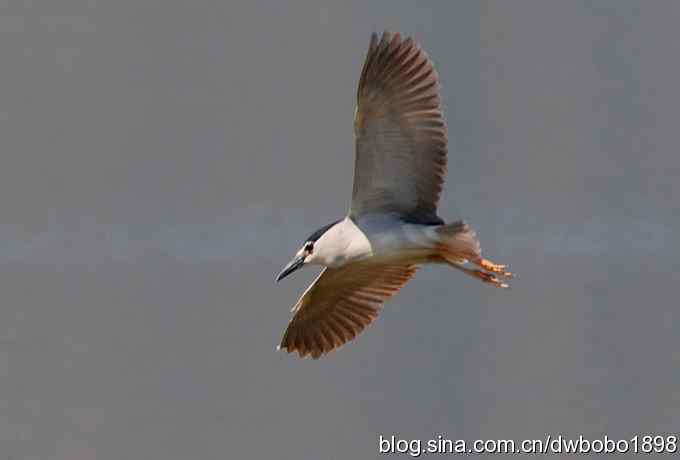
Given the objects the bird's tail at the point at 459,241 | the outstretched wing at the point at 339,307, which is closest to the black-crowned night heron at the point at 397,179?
the bird's tail at the point at 459,241

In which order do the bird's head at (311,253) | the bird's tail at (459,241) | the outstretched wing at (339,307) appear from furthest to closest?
the outstretched wing at (339,307), the bird's head at (311,253), the bird's tail at (459,241)

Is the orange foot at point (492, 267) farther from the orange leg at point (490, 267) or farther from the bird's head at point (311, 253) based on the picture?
the bird's head at point (311, 253)

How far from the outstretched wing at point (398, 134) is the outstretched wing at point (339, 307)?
528 mm

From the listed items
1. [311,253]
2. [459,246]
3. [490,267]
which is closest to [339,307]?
[311,253]

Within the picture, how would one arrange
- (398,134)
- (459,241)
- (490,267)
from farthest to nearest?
(490,267) → (398,134) → (459,241)

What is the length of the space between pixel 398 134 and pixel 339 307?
1.02 metres

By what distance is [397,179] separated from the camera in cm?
701

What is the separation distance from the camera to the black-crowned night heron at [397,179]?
6.86 meters

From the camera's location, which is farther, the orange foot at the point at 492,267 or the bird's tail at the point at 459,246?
the orange foot at the point at 492,267

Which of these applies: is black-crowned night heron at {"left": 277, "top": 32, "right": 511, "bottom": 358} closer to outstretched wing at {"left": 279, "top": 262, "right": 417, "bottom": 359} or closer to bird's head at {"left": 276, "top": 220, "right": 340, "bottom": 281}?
bird's head at {"left": 276, "top": 220, "right": 340, "bottom": 281}

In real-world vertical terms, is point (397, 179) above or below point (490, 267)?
above

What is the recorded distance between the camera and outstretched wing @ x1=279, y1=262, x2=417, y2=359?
7570 mm

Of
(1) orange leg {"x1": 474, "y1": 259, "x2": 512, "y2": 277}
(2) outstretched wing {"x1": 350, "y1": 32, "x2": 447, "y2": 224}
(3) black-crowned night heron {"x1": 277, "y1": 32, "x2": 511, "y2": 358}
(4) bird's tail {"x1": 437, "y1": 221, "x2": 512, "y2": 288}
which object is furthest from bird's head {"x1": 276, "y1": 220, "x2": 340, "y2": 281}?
(1) orange leg {"x1": 474, "y1": 259, "x2": 512, "y2": 277}

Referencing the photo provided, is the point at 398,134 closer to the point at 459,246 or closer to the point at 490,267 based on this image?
the point at 459,246
